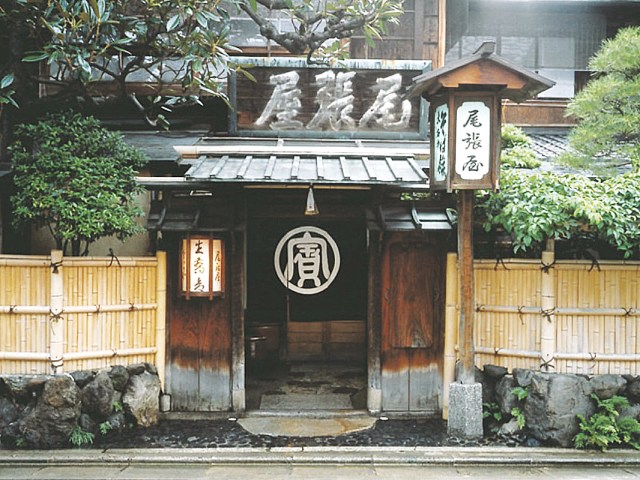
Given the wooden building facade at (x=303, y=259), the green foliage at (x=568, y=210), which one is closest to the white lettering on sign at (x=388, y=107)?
the wooden building facade at (x=303, y=259)

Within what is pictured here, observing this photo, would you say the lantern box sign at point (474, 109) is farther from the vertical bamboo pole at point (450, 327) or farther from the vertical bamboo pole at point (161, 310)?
the vertical bamboo pole at point (161, 310)

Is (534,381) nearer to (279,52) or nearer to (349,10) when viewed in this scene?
(349,10)

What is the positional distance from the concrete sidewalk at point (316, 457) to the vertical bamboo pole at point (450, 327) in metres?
1.59

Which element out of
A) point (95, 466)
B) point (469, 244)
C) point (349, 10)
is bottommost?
point (95, 466)

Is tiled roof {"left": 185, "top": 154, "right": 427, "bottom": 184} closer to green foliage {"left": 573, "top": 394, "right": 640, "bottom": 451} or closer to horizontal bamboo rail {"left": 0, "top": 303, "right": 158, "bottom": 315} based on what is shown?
horizontal bamboo rail {"left": 0, "top": 303, "right": 158, "bottom": 315}

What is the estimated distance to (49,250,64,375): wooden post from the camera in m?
8.55

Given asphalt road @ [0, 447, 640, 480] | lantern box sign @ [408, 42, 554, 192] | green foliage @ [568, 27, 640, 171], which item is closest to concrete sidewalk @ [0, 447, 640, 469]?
asphalt road @ [0, 447, 640, 480]

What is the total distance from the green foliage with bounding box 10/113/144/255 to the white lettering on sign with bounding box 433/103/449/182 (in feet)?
16.7

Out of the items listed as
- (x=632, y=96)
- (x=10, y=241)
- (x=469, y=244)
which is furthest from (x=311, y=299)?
(x=632, y=96)

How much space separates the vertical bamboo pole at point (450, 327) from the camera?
9570 millimetres

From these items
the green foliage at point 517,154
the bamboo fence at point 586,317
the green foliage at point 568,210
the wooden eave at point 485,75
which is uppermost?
the wooden eave at point 485,75

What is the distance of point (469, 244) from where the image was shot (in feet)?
28.5

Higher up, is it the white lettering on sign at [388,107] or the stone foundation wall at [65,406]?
the white lettering on sign at [388,107]

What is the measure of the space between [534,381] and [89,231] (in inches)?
290
